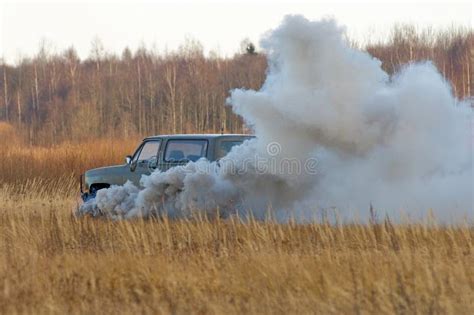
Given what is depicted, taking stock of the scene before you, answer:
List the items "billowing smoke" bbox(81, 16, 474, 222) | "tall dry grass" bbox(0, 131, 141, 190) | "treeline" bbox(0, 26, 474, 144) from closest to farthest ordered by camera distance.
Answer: "billowing smoke" bbox(81, 16, 474, 222), "tall dry grass" bbox(0, 131, 141, 190), "treeline" bbox(0, 26, 474, 144)

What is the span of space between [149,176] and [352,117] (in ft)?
12.8

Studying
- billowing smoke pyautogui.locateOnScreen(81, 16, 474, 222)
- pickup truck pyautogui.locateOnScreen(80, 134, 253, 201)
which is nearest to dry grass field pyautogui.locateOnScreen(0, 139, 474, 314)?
billowing smoke pyautogui.locateOnScreen(81, 16, 474, 222)

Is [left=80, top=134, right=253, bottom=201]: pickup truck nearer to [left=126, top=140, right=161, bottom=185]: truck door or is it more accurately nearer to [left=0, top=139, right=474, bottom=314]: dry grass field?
[left=126, top=140, right=161, bottom=185]: truck door

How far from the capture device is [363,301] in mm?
7969

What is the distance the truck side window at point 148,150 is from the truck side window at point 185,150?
0.35m

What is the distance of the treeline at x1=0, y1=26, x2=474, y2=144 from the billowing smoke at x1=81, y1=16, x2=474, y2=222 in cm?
2191

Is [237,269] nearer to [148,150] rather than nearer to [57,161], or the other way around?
[148,150]

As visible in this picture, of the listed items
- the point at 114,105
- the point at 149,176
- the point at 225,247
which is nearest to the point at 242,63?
the point at 114,105

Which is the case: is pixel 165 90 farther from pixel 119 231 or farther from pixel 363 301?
pixel 363 301

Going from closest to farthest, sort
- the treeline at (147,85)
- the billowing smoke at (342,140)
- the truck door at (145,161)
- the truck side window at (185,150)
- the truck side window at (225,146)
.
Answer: the billowing smoke at (342,140) < the truck side window at (225,146) < the truck side window at (185,150) < the truck door at (145,161) < the treeline at (147,85)

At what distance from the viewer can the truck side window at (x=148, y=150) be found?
1627 centimetres

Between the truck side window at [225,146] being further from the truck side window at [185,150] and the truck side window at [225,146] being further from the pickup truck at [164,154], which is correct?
the truck side window at [185,150]

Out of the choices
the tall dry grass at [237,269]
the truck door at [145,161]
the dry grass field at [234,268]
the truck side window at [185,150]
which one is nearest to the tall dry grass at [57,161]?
the truck door at [145,161]

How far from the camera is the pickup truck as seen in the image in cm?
1539
